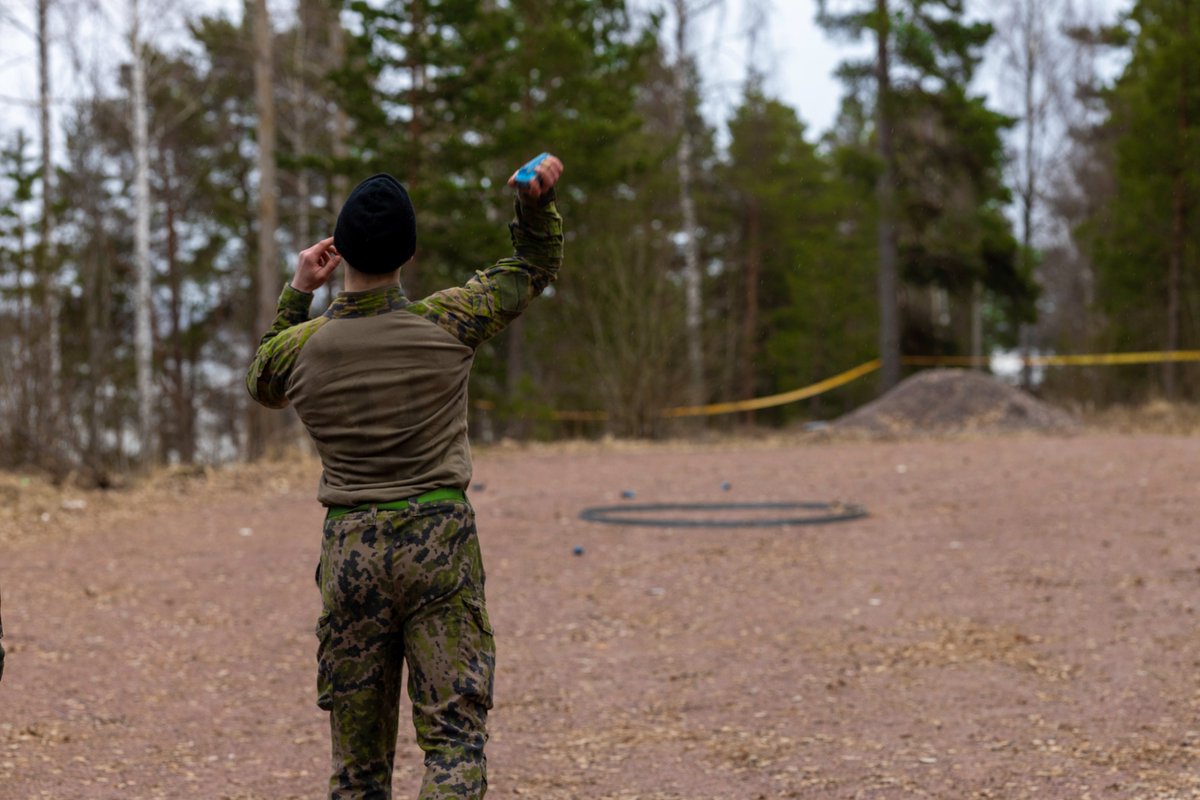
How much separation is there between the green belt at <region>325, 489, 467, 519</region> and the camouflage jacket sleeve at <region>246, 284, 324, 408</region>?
32 cm

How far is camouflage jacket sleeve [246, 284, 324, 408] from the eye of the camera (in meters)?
3.04

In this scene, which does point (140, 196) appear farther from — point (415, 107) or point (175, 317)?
point (175, 317)

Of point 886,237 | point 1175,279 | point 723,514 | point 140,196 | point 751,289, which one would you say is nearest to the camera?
point 723,514

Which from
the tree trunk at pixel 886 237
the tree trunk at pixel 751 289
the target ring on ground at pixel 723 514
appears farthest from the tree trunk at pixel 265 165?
the tree trunk at pixel 751 289

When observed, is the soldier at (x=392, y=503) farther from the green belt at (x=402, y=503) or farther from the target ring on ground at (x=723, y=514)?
the target ring on ground at (x=723, y=514)

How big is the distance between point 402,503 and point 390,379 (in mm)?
287

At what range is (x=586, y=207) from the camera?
20.4 meters

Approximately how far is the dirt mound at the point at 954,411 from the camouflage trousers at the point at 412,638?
48.1ft

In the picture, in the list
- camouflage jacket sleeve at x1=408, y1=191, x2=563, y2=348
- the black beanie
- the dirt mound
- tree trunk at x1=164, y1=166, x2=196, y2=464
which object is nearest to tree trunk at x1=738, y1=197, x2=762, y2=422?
the dirt mound

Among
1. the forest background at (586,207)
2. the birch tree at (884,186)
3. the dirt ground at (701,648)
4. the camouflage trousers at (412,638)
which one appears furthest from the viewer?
the birch tree at (884,186)

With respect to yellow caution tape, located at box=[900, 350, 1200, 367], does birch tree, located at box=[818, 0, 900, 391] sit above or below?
above

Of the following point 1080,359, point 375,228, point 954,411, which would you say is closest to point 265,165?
point 954,411

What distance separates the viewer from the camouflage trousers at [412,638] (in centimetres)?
286

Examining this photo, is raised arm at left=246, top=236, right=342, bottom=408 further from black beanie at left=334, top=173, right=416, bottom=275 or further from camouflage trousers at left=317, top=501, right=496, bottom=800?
camouflage trousers at left=317, top=501, right=496, bottom=800
